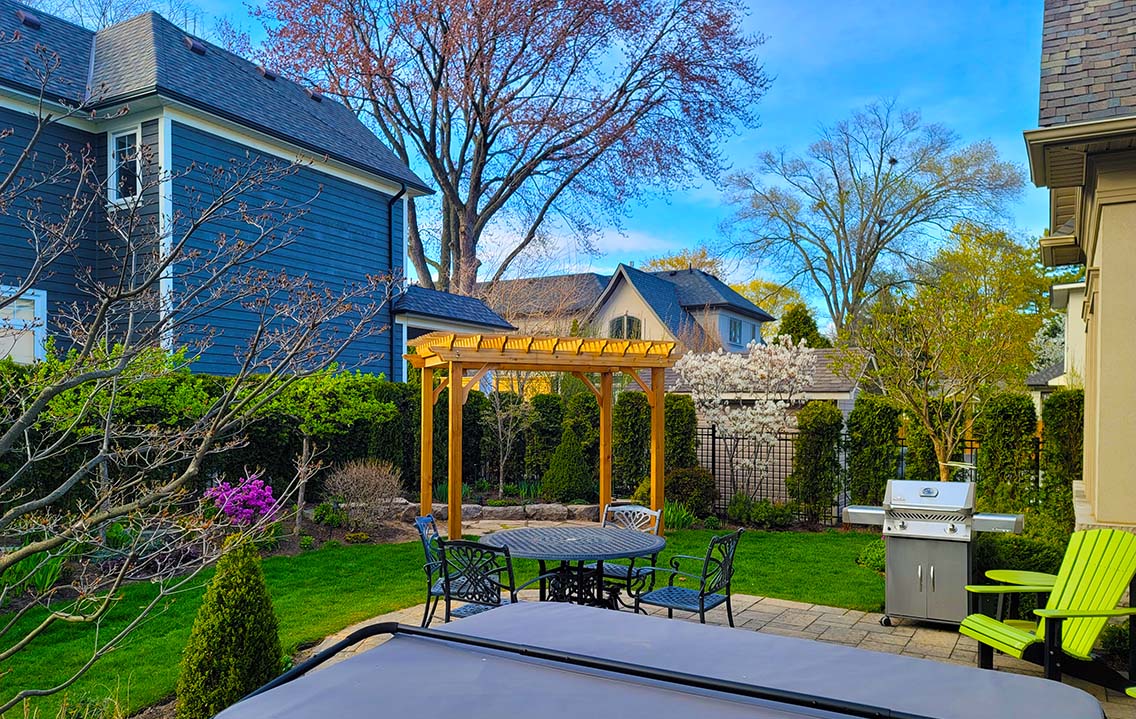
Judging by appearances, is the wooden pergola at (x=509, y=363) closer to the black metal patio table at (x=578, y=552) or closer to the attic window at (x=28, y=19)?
the black metal patio table at (x=578, y=552)

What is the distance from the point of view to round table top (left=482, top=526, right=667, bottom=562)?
5367 mm

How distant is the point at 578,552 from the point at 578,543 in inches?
16.2

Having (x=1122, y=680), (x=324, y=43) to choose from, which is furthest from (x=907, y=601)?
(x=324, y=43)

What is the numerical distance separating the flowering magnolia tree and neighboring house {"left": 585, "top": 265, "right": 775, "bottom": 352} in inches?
491

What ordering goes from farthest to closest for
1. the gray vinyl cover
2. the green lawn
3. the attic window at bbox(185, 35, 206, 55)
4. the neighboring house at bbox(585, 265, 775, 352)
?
1. the neighboring house at bbox(585, 265, 775, 352)
2. the attic window at bbox(185, 35, 206, 55)
3. the green lawn
4. the gray vinyl cover

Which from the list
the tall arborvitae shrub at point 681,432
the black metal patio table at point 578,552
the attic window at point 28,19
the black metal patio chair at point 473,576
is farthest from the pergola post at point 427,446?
the attic window at point 28,19

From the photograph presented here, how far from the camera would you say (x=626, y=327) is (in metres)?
27.4

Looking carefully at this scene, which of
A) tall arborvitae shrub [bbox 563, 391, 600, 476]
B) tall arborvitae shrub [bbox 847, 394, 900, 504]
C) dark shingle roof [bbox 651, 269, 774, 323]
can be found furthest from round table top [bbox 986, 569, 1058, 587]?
dark shingle roof [bbox 651, 269, 774, 323]

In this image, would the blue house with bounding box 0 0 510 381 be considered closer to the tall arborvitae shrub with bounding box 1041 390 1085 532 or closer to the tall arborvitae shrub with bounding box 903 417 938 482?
the tall arborvitae shrub with bounding box 903 417 938 482

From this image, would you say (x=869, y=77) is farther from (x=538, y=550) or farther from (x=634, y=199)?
(x=538, y=550)

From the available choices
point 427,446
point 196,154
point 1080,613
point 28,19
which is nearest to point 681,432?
point 427,446

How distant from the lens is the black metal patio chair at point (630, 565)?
5906 millimetres

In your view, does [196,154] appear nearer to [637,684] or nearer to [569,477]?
[569,477]

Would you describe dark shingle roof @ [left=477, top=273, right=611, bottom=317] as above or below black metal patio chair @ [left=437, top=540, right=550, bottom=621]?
above
